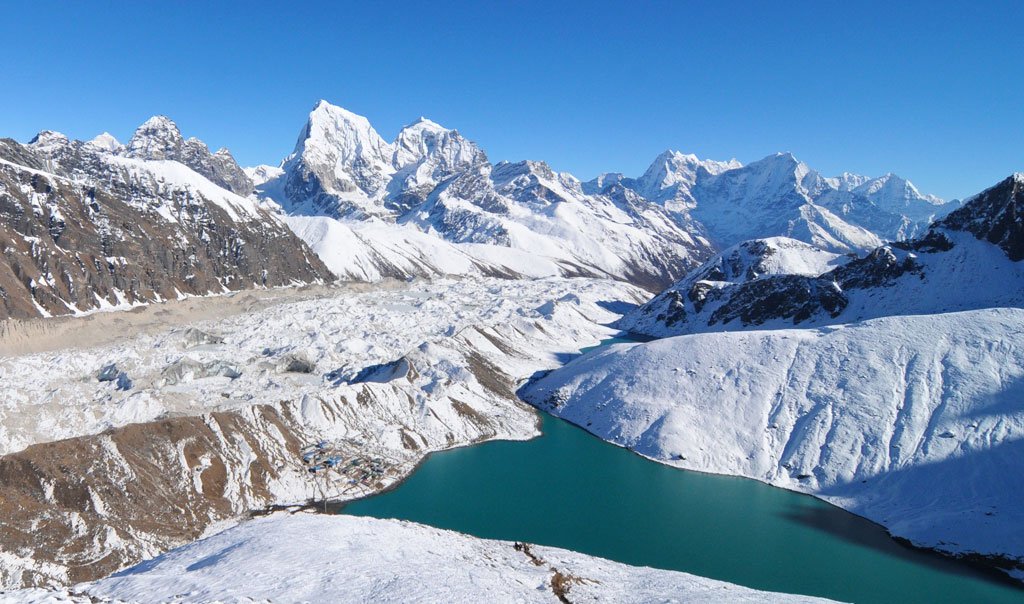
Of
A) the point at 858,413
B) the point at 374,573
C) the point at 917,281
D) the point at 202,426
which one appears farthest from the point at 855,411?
the point at 917,281

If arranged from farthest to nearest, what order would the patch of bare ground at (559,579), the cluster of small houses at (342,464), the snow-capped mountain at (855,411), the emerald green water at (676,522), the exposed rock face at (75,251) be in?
the exposed rock face at (75,251) < the cluster of small houses at (342,464) < the snow-capped mountain at (855,411) < the emerald green water at (676,522) < the patch of bare ground at (559,579)

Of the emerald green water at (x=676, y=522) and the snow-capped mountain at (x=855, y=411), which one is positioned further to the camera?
the snow-capped mountain at (x=855, y=411)

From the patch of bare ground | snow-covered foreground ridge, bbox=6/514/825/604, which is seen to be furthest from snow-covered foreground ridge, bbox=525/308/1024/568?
the patch of bare ground

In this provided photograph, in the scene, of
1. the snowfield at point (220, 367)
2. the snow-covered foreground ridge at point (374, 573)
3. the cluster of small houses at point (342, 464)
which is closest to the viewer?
the snow-covered foreground ridge at point (374, 573)

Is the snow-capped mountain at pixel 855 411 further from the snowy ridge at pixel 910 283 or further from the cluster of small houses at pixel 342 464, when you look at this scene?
the cluster of small houses at pixel 342 464


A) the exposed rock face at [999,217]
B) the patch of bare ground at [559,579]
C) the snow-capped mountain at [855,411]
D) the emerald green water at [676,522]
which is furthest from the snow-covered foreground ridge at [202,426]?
the exposed rock face at [999,217]

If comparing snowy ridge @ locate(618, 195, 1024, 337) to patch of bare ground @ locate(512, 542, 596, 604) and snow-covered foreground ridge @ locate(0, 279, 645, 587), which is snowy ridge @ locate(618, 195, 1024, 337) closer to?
snow-covered foreground ridge @ locate(0, 279, 645, 587)

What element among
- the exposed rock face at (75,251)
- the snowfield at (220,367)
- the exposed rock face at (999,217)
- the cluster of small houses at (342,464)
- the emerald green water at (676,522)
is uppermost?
the exposed rock face at (75,251)
